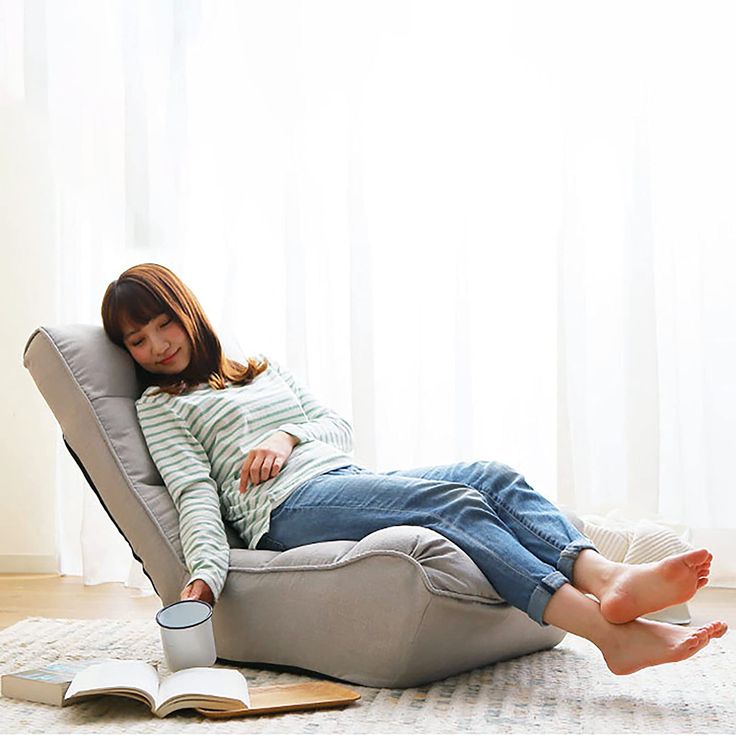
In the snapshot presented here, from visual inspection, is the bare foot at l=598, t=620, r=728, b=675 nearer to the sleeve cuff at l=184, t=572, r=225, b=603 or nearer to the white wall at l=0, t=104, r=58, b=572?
the sleeve cuff at l=184, t=572, r=225, b=603

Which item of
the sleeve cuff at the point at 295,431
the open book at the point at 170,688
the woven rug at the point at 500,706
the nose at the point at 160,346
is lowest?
the woven rug at the point at 500,706

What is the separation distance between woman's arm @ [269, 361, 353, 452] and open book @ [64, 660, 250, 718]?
0.73 meters

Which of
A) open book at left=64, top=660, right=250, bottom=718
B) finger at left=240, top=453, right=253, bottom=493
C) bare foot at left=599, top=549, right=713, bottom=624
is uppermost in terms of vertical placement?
finger at left=240, top=453, right=253, bottom=493

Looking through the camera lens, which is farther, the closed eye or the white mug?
the closed eye

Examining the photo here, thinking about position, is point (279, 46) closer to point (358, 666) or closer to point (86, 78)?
point (86, 78)

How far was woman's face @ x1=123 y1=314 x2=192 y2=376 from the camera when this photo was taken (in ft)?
7.89

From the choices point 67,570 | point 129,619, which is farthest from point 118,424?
point 67,570

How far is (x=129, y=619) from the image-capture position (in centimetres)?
282

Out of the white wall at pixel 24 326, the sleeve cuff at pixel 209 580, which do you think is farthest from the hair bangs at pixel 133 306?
the white wall at pixel 24 326

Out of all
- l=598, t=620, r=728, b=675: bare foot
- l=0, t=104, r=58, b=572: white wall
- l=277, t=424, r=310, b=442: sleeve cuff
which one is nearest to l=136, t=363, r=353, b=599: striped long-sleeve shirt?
l=277, t=424, r=310, b=442: sleeve cuff

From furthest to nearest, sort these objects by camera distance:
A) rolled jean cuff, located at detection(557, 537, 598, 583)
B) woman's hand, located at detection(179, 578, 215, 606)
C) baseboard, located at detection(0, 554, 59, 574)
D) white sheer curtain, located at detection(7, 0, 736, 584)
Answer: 1. baseboard, located at detection(0, 554, 59, 574)
2. white sheer curtain, located at detection(7, 0, 736, 584)
3. woman's hand, located at detection(179, 578, 215, 606)
4. rolled jean cuff, located at detection(557, 537, 598, 583)

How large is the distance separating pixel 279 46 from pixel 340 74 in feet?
0.72

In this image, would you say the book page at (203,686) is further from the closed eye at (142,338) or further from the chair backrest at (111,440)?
the closed eye at (142,338)

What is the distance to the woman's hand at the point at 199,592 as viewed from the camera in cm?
201
